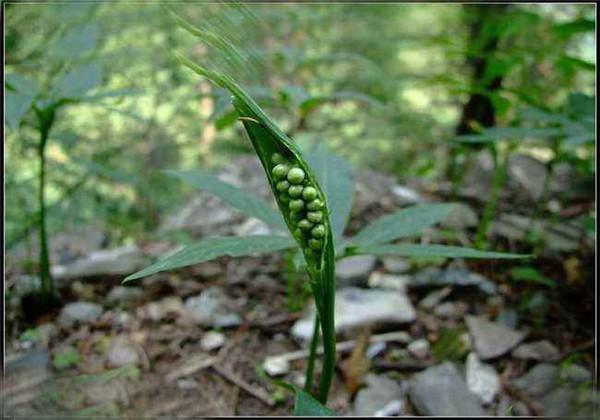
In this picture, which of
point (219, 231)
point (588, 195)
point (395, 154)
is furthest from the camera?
point (395, 154)

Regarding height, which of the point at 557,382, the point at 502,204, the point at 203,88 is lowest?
the point at 557,382

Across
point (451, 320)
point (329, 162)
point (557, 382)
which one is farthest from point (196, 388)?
point (557, 382)

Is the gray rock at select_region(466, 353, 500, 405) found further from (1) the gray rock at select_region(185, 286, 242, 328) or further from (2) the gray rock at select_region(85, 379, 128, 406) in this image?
(2) the gray rock at select_region(85, 379, 128, 406)

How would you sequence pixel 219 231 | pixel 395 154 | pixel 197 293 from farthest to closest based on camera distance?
pixel 395 154, pixel 219 231, pixel 197 293

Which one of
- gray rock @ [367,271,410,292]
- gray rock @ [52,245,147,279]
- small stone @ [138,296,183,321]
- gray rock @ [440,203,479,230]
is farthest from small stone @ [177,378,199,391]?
gray rock @ [440,203,479,230]

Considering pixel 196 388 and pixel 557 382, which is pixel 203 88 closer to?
pixel 196 388

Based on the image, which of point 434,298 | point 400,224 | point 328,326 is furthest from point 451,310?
point 328,326

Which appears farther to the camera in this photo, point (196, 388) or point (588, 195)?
point (588, 195)

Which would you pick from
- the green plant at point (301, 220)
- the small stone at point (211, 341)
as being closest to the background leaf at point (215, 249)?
the green plant at point (301, 220)
